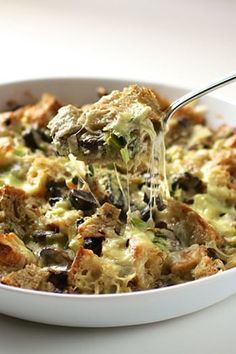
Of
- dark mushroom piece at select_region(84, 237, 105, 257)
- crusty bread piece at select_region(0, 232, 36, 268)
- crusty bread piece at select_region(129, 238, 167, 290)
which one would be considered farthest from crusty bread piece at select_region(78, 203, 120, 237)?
crusty bread piece at select_region(0, 232, 36, 268)

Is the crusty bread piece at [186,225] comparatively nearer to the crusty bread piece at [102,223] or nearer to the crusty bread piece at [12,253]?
the crusty bread piece at [102,223]

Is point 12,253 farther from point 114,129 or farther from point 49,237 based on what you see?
point 114,129

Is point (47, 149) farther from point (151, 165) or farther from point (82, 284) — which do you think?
point (82, 284)

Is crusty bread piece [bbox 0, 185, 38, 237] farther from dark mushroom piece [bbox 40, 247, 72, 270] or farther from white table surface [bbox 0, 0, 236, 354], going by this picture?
white table surface [bbox 0, 0, 236, 354]
